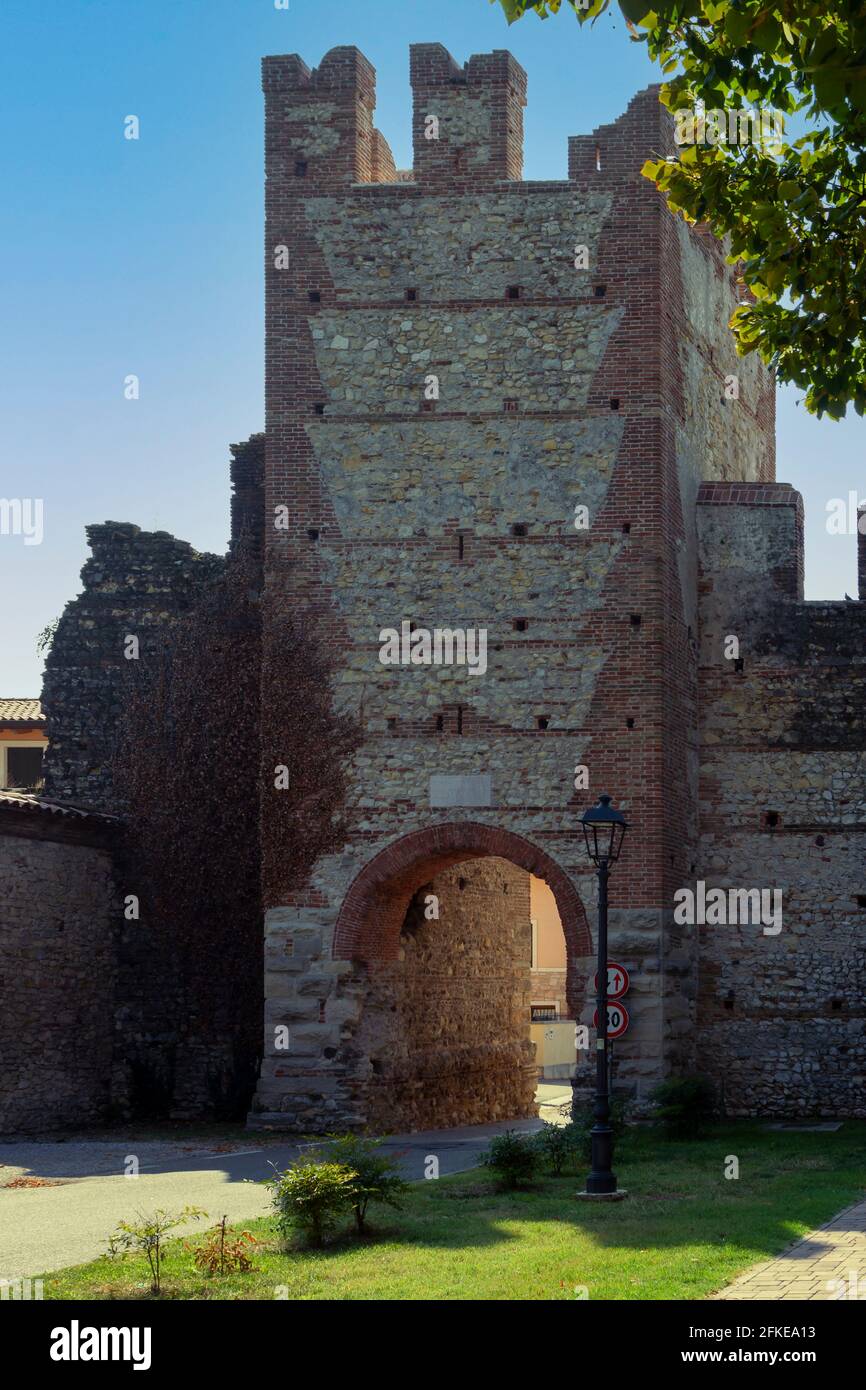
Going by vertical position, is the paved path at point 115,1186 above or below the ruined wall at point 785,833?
below

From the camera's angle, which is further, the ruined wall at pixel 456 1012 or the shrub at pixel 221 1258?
the ruined wall at pixel 456 1012

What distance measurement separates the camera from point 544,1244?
11625 millimetres

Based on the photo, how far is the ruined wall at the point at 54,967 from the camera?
20766 millimetres

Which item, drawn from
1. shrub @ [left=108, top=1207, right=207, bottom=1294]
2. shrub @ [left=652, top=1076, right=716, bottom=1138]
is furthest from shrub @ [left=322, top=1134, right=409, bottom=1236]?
shrub @ [left=652, top=1076, right=716, bottom=1138]

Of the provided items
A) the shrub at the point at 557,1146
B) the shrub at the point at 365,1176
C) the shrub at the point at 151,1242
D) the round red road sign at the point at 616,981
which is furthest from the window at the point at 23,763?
the shrub at the point at 151,1242

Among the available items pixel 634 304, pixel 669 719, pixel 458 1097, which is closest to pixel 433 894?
pixel 458 1097

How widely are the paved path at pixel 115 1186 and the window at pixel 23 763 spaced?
15.8 m

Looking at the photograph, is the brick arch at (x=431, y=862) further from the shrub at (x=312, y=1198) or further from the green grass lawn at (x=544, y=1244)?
the shrub at (x=312, y=1198)

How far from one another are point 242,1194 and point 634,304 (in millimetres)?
11578

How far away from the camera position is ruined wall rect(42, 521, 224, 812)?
24203mm

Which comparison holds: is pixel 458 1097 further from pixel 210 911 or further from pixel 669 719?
pixel 669 719

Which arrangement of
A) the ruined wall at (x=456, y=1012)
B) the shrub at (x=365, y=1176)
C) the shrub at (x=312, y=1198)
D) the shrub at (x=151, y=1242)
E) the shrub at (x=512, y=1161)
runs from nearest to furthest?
the shrub at (x=151, y=1242) < the shrub at (x=312, y=1198) < the shrub at (x=365, y=1176) < the shrub at (x=512, y=1161) < the ruined wall at (x=456, y=1012)

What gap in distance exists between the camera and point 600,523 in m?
20.9

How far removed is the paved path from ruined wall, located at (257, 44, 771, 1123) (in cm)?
194
